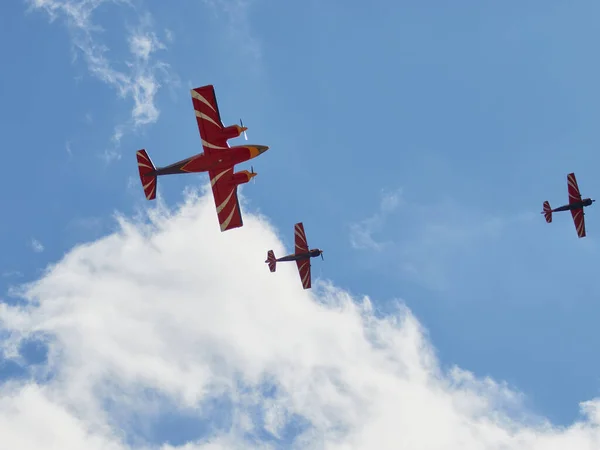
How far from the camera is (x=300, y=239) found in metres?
82.5

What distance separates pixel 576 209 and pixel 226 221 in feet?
→ 141

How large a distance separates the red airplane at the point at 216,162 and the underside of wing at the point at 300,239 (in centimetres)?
2174

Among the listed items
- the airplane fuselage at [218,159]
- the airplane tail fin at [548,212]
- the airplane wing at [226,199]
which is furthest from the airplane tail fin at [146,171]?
the airplane tail fin at [548,212]

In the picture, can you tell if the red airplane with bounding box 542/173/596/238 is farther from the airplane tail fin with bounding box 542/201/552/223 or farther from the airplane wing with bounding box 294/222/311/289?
the airplane wing with bounding box 294/222/311/289

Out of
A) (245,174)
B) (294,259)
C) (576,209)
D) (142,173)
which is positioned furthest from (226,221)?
(576,209)

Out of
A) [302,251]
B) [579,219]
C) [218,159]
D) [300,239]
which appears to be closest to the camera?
[218,159]

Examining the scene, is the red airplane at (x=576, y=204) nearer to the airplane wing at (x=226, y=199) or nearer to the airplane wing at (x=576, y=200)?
the airplane wing at (x=576, y=200)

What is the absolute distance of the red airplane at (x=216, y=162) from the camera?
56.3 m

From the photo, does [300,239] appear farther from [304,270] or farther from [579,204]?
[579,204]

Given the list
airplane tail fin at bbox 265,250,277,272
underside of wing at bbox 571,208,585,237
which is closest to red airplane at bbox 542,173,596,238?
underside of wing at bbox 571,208,585,237

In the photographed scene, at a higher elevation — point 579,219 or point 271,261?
point 579,219

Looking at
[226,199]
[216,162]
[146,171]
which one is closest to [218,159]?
[216,162]

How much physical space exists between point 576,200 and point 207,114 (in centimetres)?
4667

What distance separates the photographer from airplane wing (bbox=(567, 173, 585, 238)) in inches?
3049
